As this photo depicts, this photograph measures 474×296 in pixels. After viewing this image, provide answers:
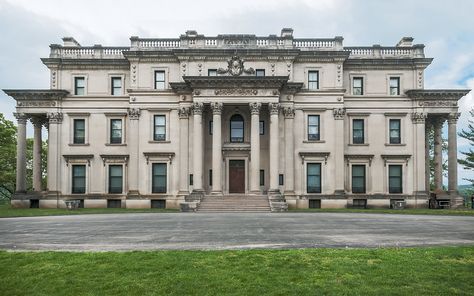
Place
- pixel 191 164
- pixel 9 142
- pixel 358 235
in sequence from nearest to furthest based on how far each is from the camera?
pixel 358 235
pixel 191 164
pixel 9 142

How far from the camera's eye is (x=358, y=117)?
134 feet

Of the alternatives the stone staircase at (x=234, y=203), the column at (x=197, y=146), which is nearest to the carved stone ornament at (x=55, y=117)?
the column at (x=197, y=146)

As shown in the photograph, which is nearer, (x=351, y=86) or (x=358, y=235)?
(x=358, y=235)

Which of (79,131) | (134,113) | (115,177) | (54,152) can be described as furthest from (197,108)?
(54,152)

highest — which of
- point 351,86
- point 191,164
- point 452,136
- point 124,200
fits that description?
point 351,86

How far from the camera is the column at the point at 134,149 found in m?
39.6

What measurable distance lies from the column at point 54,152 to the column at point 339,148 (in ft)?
93.1

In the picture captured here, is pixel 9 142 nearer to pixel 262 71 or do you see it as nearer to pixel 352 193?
pixel 262 71

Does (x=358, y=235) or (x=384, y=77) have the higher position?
(x=384, y=77)

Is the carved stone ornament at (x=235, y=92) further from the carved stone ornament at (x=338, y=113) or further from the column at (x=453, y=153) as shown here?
the column at (x=453, y=153)

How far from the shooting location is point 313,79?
39.9 meters

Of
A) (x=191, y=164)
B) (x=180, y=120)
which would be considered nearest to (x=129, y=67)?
(x=180, y=120)

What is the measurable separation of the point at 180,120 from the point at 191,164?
4.64 m

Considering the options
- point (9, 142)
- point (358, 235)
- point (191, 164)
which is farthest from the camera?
point (9, 142)
